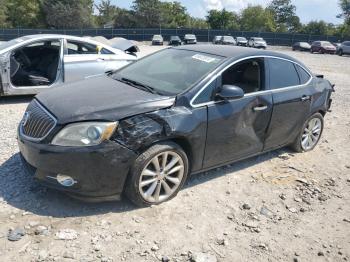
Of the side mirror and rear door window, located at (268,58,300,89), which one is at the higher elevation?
rear door window, located at (268,58,300,89)

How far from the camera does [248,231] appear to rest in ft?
12.2

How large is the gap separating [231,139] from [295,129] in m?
1.51

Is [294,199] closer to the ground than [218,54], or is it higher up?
closer to the ground

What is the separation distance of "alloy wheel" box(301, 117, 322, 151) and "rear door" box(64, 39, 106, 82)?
4.33 m

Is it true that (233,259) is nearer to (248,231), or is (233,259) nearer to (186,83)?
(248,231)

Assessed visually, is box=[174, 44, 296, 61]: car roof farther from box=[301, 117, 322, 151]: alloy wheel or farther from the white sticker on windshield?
box=[301, 117, 322, 151]: alloy wheel

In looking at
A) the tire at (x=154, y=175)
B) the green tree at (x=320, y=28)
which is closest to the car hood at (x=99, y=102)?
the tire at (x=154, y=175)

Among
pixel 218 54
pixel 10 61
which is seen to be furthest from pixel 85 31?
pixel 218 54

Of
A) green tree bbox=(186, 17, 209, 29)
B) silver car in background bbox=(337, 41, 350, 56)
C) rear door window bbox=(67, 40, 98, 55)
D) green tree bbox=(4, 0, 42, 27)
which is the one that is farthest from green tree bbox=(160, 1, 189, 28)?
rear door window bbox=(67, 40, 98, 55)

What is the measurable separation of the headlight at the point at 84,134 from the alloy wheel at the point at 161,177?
0.54 m

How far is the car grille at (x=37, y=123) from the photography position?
3619mm

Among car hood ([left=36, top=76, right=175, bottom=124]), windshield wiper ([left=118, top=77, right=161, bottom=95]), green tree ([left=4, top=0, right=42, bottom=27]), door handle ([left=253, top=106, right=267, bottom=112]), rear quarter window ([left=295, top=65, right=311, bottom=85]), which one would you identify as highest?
green tree ([left=4, top=0, right=42, bottom=27])

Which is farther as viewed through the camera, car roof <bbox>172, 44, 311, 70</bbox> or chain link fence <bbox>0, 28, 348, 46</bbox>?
chain link fence <bbox>0, 28, 348, 46</bbox>

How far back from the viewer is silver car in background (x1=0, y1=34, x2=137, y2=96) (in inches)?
286
